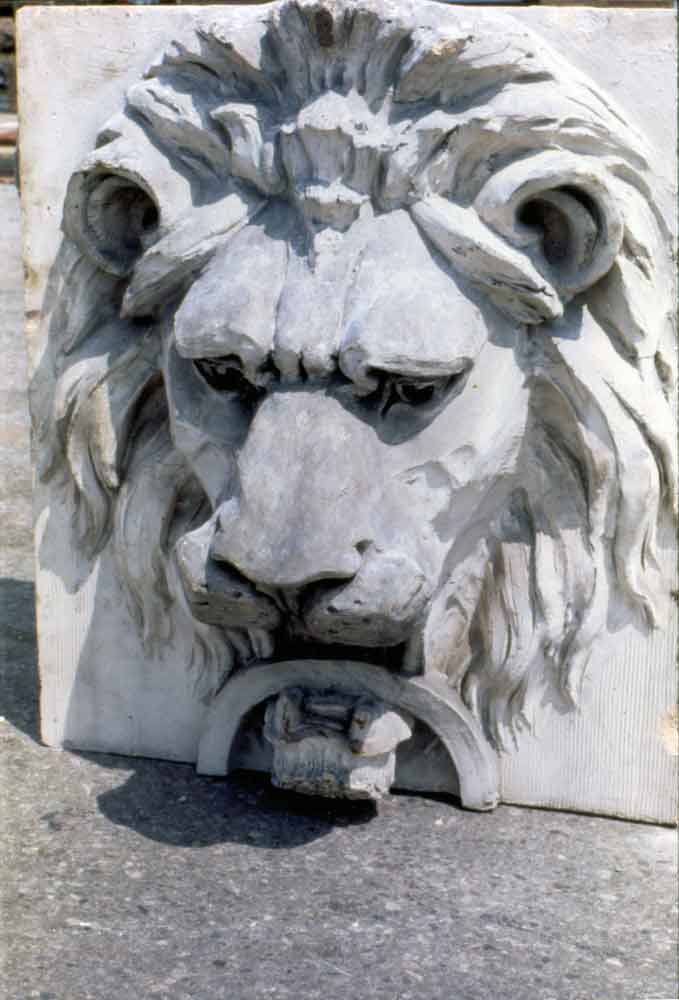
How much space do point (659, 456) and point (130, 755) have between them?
3.37ft

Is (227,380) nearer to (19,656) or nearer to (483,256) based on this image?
(483,256)

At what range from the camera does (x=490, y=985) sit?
1.94 metres

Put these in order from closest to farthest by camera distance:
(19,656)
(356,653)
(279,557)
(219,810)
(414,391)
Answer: (279,557) → (414,391) → (356,653) → (219,810) → (19,656)

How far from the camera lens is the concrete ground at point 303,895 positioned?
76.9 inches

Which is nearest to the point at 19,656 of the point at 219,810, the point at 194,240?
the point at 219,810

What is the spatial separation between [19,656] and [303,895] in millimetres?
1056

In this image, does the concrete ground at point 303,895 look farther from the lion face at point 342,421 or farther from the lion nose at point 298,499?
the lion nose at point 298,499

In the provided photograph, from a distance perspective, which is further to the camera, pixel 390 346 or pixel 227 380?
pixel 227 380

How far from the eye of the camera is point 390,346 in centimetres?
198

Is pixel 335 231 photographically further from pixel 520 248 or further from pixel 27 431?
pixel 27 431

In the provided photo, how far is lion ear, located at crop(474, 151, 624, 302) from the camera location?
79.8 inches

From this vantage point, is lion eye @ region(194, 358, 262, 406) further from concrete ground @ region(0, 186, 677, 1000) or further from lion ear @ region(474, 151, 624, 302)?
concrete ground @ region(0, 186, 677, 1000)

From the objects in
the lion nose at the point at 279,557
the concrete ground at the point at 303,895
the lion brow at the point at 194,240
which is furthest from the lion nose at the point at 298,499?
the concrete ground at the point at 303,895

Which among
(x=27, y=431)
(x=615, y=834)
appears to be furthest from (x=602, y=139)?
(x=27, y=431)
